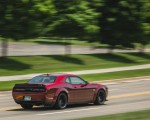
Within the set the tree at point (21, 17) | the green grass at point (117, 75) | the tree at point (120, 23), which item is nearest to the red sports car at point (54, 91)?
the green grass at point (117, 75)

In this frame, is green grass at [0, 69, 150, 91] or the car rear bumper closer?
the car rear bumper

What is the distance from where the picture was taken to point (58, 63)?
4197 centimetres

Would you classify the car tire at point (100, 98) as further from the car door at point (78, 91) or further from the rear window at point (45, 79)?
the rear window at point (45, 79)

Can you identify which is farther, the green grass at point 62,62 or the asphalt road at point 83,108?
the green grass at point 62,62

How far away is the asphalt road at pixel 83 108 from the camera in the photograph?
634 inches

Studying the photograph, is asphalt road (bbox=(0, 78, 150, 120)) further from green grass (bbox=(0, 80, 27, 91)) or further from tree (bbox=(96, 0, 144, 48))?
tree (bbox=(96, 0, 144, 48))

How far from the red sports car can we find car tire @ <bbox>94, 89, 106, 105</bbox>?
0.32 m

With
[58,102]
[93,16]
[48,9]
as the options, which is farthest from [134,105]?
[93,16]

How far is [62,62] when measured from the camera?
42.7 m

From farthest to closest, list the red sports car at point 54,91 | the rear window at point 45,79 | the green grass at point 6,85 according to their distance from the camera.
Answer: the green grass at point 6,85, the rear window at point 45,79, the red sports car at point 54,91

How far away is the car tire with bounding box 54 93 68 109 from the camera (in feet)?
60.2

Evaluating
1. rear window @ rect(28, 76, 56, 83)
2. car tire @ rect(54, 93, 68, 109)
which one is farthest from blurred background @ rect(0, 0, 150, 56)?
car tire @ rect(54, 93, 68, 109)

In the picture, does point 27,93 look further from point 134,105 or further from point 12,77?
point 12,77

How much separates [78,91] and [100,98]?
1.80 m
